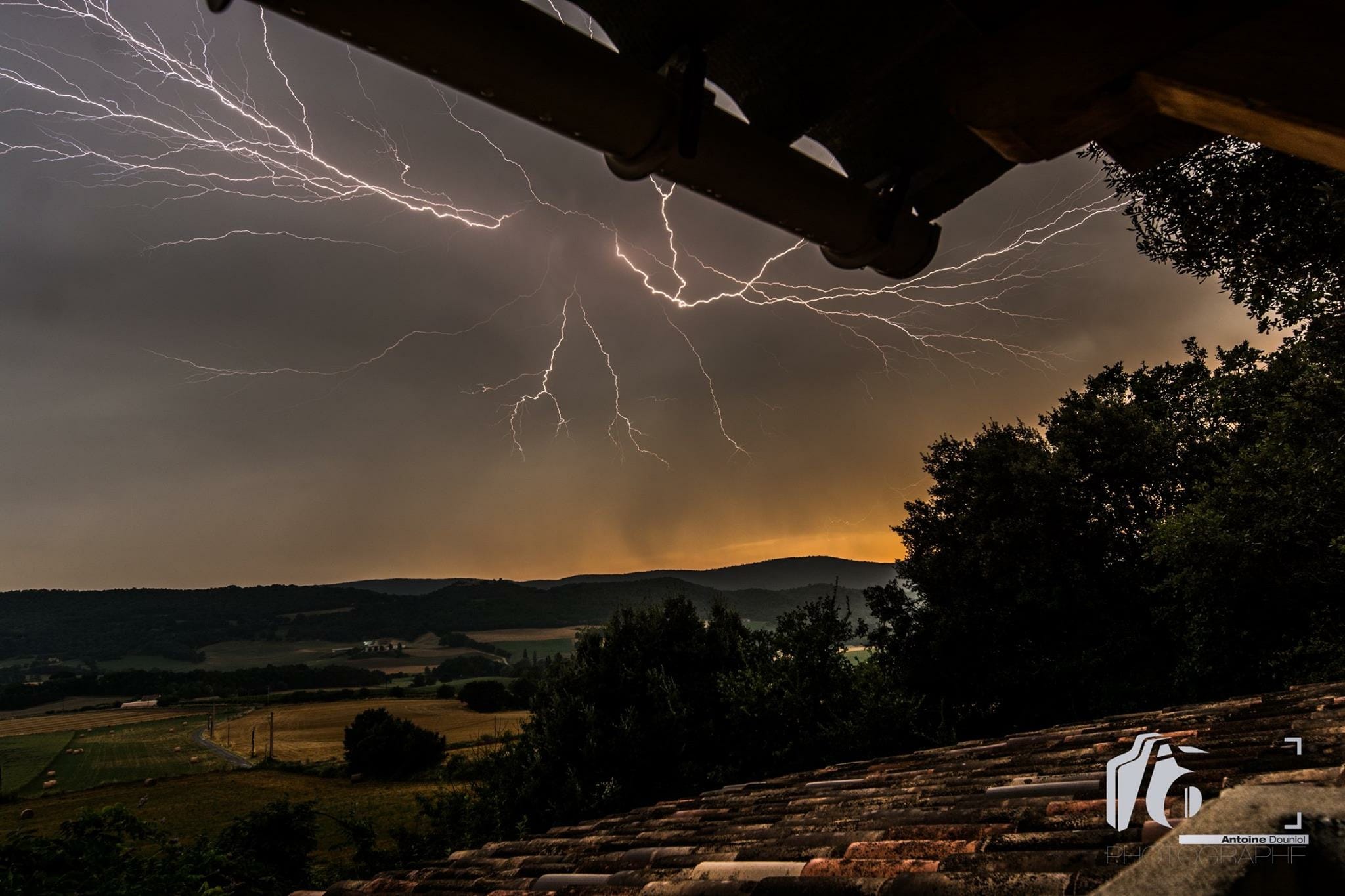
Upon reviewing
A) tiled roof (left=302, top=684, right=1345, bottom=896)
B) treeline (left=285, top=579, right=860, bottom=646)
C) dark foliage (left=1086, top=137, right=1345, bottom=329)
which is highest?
dark foliage (left=1086, top=137, right=1345, bottom=329)

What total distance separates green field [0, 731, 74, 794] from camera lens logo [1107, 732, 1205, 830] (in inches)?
2377

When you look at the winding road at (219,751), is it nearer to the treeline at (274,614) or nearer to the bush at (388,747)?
the bush at (388,747)

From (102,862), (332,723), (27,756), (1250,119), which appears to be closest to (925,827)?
(1250,119)

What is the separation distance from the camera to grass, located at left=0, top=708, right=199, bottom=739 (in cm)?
6068

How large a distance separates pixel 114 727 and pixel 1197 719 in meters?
83.4

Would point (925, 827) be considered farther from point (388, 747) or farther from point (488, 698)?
point (488, 698)

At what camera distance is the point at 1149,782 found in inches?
91.4

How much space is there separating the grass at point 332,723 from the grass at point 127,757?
10.4 ft

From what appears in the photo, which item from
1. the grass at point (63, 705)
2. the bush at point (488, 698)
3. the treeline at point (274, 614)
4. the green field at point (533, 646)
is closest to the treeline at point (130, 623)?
the treeline at point (274, 614)

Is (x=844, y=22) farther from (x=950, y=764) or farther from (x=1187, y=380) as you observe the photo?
(x=1187, y=380)

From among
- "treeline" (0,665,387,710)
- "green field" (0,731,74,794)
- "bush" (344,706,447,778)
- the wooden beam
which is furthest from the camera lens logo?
"treeline" (0,665,387,710)

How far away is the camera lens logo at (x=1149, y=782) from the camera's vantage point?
1.88 meters

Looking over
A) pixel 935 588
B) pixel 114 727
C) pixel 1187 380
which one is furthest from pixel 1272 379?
pixel 114 727

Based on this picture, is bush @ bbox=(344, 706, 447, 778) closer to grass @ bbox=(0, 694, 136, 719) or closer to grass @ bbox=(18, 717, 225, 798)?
grass @ bbox=(18, 717, 225, 798)
